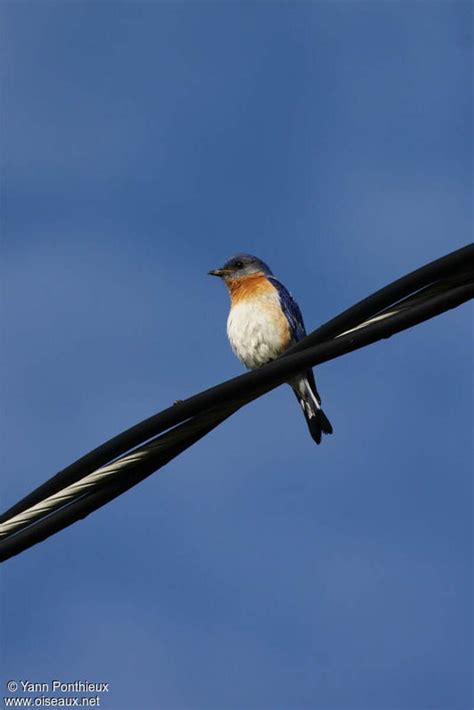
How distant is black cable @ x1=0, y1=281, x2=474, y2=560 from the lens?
4352mm

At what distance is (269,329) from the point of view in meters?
10.1

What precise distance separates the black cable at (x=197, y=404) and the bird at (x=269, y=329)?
532 cm

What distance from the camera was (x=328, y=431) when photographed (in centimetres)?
1015

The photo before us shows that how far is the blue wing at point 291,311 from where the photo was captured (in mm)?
10320

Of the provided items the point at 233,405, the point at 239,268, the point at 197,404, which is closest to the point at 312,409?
the point at 239,268

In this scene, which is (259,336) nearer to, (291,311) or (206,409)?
(291,311)

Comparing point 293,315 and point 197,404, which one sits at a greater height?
point 293,315

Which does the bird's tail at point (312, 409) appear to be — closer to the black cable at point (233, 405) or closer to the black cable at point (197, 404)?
the black cable at point (233, 405)

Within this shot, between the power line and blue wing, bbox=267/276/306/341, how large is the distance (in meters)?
5.58

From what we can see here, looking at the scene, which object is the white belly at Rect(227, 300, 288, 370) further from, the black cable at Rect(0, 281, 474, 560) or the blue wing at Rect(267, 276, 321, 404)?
the black cable at Rect(0, 281, 474, 560)

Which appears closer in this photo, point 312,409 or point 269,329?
point 269,329

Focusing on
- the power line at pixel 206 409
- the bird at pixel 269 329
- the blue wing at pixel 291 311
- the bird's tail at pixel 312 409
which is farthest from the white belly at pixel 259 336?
the power line at pixel 206 409

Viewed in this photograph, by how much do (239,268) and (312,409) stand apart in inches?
67.9

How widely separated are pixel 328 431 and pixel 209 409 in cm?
562
